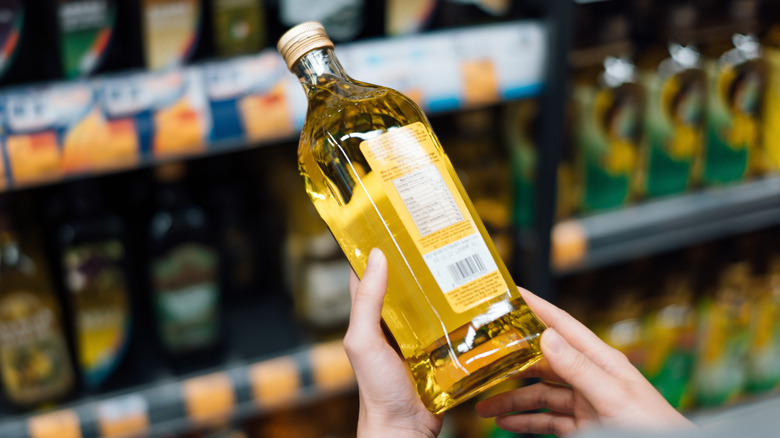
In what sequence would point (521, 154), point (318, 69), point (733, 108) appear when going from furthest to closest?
point (733, 108) < point (521, 154) < point (318, 69)

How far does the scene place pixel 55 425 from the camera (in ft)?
3.34

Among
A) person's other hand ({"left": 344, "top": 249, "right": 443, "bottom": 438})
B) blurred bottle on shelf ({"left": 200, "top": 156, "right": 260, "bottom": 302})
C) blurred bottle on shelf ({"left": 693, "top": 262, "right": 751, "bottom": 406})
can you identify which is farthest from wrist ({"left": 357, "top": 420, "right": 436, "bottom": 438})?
blurred bottle on shelf ({"left": 693, "top": 262, "right": 751, "bottom": 406})

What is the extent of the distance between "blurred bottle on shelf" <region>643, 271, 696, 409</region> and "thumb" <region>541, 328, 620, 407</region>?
102 centimetres

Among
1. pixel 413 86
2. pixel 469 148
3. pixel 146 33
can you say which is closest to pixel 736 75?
pixel 469 148

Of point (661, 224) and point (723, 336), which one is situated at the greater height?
point (661, 224)

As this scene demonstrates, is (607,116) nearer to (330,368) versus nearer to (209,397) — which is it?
(330,368)

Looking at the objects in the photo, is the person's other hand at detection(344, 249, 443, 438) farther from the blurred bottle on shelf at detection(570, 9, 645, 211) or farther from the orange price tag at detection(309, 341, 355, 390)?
the blurred bottle on shelf at detection(570, 9, 645, 211)

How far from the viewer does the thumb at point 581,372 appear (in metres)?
0.62

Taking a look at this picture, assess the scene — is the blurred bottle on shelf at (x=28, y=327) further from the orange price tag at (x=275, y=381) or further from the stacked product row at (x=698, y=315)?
the stacked product row at (x=698, y=315)

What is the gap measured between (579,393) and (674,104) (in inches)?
34.6

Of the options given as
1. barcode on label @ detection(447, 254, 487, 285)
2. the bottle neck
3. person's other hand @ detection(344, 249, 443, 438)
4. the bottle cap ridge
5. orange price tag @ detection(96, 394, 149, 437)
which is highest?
the bottle cap ridge

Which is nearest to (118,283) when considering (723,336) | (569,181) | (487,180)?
(487,180)

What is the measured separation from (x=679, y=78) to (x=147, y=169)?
1098 mm

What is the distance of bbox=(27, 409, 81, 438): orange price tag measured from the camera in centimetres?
101
